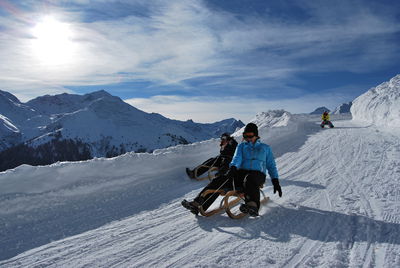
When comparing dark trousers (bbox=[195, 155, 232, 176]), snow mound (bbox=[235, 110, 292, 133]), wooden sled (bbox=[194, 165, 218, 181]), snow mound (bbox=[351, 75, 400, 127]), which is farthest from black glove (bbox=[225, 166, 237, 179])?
snow mound (bbox=[235, 110, 292, 133])

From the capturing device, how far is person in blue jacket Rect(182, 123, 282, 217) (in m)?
5.00

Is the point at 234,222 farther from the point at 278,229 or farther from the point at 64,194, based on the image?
the point at 64,194

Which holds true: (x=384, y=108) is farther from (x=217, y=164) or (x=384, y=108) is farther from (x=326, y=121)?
(x=217, y=164)

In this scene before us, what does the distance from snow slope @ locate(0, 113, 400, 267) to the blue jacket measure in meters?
0.79

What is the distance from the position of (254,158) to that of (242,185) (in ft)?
1.74

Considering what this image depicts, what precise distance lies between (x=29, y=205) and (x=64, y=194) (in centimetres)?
77

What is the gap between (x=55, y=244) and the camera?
426cm

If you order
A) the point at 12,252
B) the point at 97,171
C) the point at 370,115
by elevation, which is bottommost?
the point at 12,252

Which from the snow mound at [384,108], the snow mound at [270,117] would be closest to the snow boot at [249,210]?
the snow mound at [384,108]

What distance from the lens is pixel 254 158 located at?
5328mm

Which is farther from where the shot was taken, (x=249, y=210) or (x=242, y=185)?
(x=242, y=185)

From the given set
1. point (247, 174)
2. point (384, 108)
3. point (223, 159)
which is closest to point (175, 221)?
point (247, 174)

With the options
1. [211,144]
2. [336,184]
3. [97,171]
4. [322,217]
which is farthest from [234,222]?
[211,144]

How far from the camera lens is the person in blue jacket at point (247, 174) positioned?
500cm
